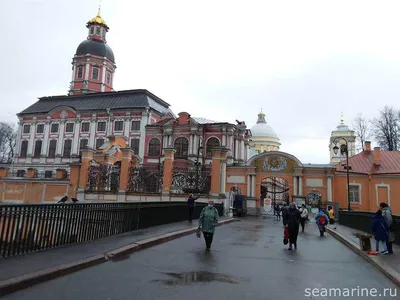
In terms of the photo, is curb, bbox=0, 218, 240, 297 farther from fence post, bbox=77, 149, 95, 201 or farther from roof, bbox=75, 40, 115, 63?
roof, bbox=75, 40, 115, 63

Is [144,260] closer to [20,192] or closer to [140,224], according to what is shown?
[140,224]

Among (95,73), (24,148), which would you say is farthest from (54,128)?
(95,73)

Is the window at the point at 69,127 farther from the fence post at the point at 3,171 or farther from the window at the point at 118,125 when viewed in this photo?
the fence post at the point at 3,171

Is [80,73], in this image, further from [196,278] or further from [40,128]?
[196,278]

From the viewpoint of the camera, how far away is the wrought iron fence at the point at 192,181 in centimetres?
2311

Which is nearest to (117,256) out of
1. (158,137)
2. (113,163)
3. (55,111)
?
(113,163)

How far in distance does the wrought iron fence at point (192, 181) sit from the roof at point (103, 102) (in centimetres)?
2716

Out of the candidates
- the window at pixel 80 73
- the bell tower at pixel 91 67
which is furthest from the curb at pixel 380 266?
the window at pixel 80 73

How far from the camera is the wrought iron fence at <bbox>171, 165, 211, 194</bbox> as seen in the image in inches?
910

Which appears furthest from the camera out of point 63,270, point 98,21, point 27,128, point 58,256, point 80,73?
point 98,21

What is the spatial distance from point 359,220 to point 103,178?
16.9m

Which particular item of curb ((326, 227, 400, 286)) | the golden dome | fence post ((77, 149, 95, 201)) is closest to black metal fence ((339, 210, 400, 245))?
curb ((326, 227, 400, 286))

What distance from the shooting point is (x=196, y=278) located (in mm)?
6973

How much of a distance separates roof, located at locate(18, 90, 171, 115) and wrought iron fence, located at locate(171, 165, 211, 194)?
2716 cm
